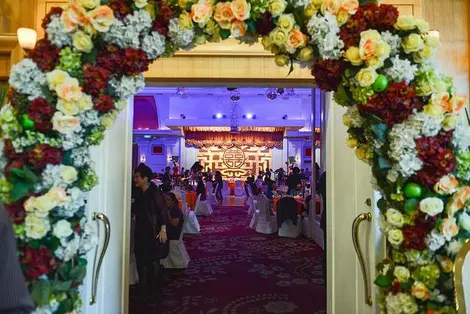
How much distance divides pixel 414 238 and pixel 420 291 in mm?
231

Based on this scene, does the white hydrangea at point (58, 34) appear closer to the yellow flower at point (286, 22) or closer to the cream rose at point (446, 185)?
the yellow flower at point (286, 22)

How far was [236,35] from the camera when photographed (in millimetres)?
1814

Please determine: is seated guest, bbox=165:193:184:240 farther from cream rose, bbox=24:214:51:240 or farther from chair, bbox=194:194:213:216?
chair, bbox=194:194:213:216

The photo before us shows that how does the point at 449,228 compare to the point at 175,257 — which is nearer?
the point at 449,228

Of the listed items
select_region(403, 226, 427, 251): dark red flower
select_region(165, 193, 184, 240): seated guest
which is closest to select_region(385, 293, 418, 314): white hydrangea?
select_region(403, 226, 427, 251): dark red flower

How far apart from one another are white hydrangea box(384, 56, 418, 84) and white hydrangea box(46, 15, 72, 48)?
145cm

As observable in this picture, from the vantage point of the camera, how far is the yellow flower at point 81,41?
165 cm

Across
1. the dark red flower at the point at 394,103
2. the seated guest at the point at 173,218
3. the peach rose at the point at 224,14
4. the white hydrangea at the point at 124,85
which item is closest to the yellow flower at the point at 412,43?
the dark red flower at the point at 394,103

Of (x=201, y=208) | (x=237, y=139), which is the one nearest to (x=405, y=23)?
(x=201, y=208)

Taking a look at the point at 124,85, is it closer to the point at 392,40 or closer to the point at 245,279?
the point at 392,40

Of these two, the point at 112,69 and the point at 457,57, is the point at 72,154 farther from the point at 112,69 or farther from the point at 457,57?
the point at 457,57

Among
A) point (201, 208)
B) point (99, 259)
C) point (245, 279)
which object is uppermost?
point (99, 259)

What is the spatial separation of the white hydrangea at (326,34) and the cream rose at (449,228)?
2.90 feet

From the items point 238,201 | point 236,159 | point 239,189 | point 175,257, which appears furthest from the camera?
point 236,159
